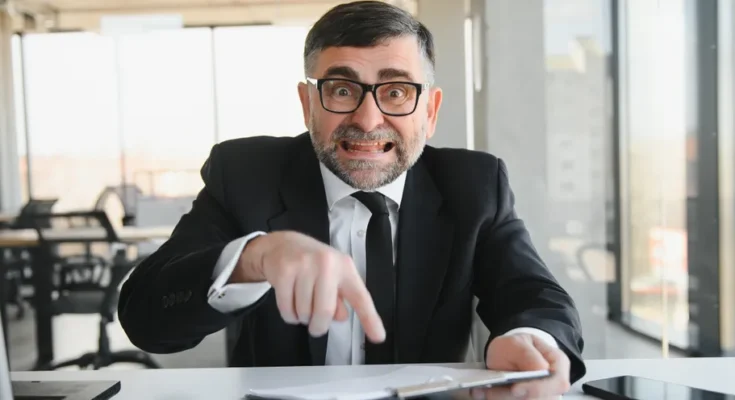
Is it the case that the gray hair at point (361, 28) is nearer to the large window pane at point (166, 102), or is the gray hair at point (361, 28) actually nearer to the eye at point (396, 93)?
the eye at point (396, 93)

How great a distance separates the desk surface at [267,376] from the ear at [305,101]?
69cm

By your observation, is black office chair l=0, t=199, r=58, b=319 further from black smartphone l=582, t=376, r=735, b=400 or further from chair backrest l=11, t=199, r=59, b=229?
black smartphone l=582, t=376, r=735, b=400

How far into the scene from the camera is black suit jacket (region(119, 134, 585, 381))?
144 centimetres

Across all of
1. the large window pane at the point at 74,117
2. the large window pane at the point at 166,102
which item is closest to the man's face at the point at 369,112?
the large window pane at the point at 166,102

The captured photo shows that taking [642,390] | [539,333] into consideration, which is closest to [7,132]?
[539,333]

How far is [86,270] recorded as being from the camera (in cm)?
407

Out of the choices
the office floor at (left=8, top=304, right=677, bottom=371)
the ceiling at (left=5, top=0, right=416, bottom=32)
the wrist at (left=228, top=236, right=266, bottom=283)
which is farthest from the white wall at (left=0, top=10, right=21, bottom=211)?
the wrist at (left=228, top=236, right=266, bottom=283)

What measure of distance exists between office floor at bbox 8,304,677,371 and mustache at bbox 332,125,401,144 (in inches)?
94.4

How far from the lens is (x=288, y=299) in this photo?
0.89 metres

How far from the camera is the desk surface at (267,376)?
1042 mm

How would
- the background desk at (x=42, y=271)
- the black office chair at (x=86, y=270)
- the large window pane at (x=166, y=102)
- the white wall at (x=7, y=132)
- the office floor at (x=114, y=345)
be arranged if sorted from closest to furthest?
1. the office floor at (x=114, y=345)
2. the black office chair at (x=86, y=270)
3. the background desk at (x=42, y=271)
4. the large window pane at (x=166, y=102)
5. the white wall at (x=7, y=132)

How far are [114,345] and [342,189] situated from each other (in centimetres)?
419

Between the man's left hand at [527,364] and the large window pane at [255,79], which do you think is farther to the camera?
the large window pane at [255,79]

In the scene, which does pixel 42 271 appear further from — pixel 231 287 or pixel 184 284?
pixel 231 287
